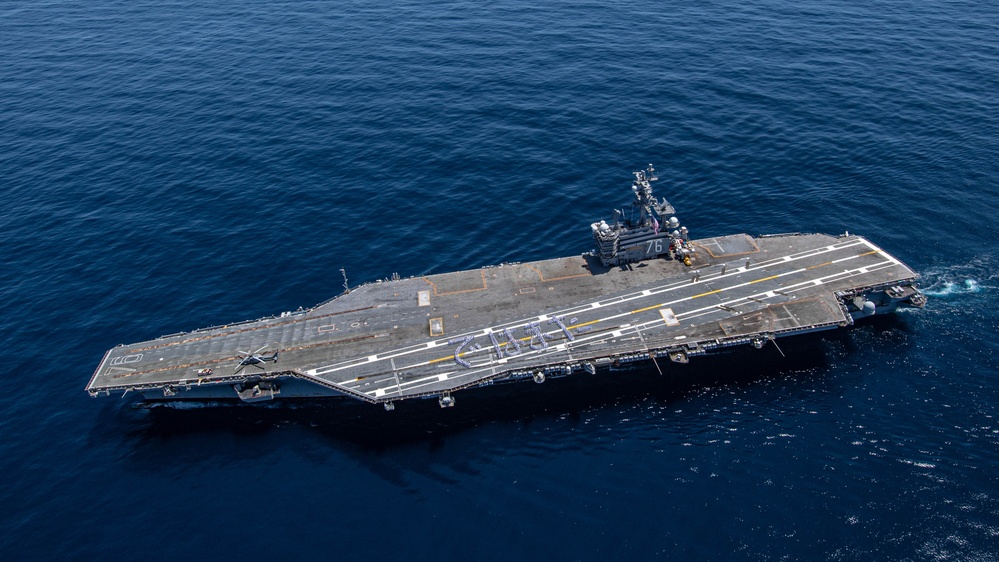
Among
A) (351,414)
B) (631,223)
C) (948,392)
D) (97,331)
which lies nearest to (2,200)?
(97,331)

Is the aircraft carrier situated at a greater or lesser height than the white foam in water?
greater

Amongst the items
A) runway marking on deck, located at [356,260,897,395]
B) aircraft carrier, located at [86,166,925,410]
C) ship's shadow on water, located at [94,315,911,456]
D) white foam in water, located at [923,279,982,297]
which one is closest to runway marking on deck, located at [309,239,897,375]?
aircraft carrier, located at [86,166,925,410]

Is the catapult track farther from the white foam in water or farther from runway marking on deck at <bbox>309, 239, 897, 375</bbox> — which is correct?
the white foam in water

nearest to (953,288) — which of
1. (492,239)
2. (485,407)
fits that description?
(492,239)

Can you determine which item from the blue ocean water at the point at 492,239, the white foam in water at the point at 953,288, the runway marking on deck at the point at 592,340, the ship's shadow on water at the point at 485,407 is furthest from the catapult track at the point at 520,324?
the white foam in water at the point at 953,288

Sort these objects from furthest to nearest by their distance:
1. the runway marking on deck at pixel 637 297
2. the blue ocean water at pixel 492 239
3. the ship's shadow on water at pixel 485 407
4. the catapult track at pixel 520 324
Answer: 1. the runway marking on deck at pixel 637 297
2. the catapult track at pixel 520 324
3. the ship's shadow on water at pixel 485 407
4. the blue ocean water at pixel 492 239

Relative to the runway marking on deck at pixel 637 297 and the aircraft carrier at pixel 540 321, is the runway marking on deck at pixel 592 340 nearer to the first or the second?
the aircraft carrier at pixel 540 321
